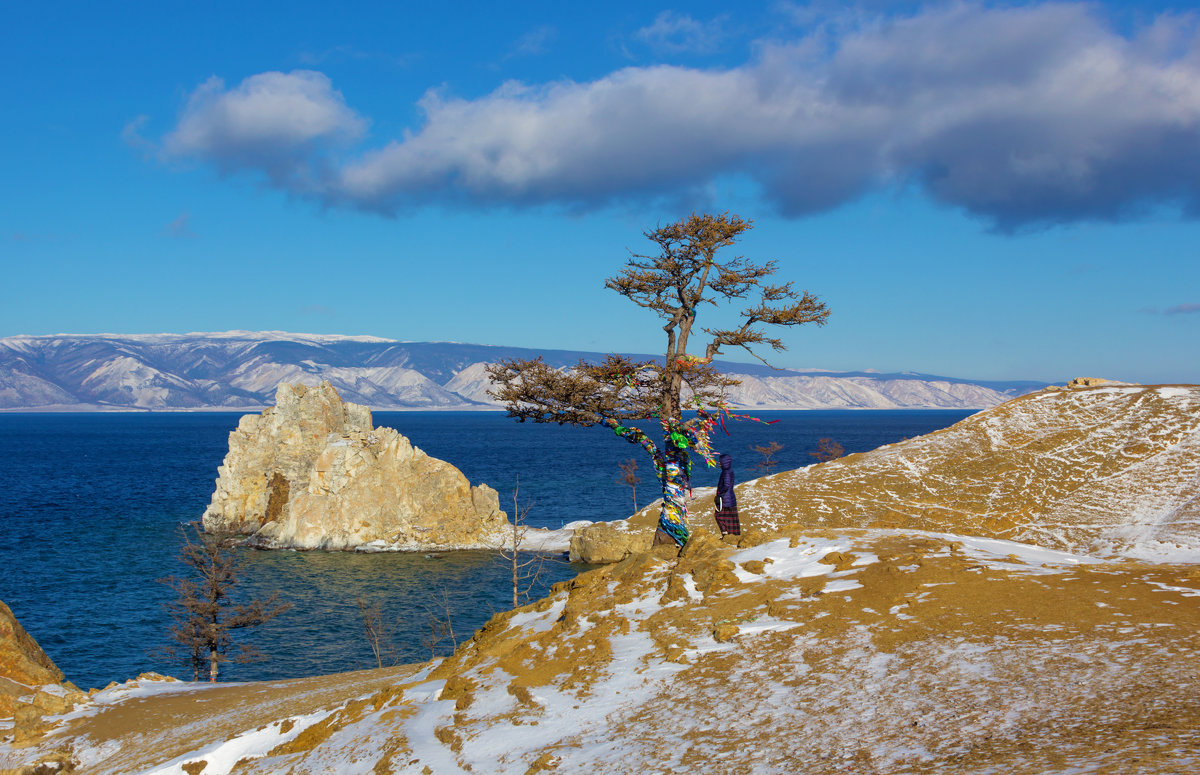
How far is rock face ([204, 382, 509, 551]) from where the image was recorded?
74750mm

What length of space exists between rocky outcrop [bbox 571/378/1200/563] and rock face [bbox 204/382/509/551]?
1250 inches

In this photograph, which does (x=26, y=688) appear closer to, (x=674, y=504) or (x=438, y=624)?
(x=674, y=504)

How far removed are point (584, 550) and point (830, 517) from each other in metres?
25.0

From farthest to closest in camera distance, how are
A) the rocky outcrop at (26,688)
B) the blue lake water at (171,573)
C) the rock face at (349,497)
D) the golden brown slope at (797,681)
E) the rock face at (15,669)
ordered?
the rock face at (349,497) → the blue lake water at (171,573) → the rock face at (15,669) → the rocky outcrop at (26,688) → the golden brown slope at (797,681)

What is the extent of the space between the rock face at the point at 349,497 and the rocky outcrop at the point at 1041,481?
31.8m

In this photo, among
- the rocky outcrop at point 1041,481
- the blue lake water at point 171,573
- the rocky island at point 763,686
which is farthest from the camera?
the blue lake water at point 171,573

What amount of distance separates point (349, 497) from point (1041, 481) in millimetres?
61100

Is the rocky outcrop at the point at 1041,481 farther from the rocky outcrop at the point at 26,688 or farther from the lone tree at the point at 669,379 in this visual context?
the rocky outcrop at the point at 26,688

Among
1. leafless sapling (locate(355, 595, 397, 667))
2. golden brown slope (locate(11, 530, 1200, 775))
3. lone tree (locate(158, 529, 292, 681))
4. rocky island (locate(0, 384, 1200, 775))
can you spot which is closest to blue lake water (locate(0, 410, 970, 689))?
leafless sapling (locate(355, 595, 397, 667))

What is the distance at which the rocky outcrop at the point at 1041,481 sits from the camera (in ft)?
112

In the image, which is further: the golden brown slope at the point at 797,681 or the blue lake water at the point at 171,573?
the blue lake water at the point at 171,573

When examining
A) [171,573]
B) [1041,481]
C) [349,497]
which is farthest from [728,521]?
[349,497]

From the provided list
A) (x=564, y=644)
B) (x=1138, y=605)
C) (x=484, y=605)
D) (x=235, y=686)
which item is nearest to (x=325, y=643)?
(x=484, y=605)

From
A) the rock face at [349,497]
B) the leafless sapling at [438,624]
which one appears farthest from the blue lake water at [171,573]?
the rock face at [349,497]
